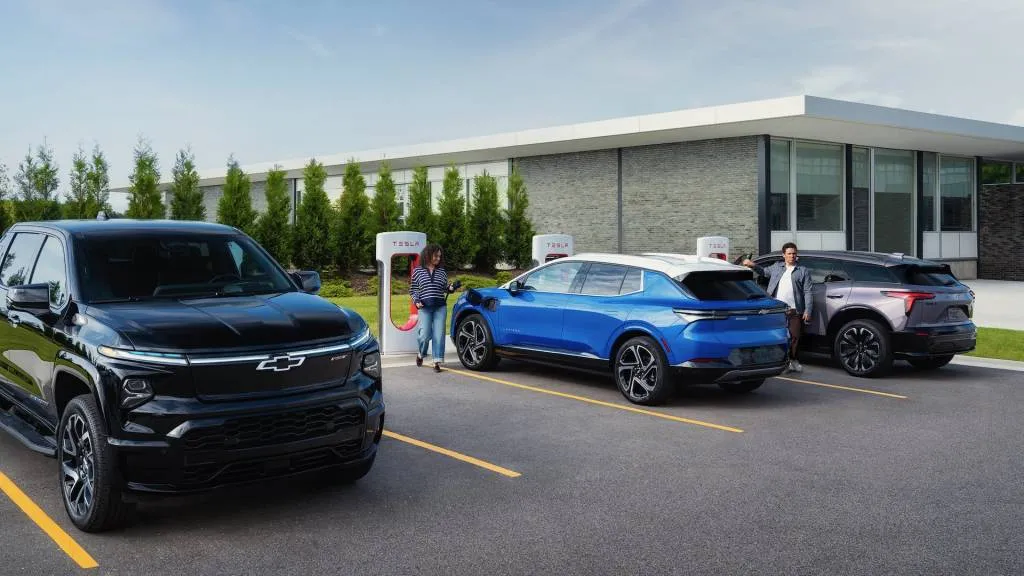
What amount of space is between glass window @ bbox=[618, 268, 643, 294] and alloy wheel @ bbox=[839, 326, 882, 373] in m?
3.75

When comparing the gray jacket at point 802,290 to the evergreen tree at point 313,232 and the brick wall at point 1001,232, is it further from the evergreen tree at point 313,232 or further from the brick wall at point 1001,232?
the brick wall at point 1001,232

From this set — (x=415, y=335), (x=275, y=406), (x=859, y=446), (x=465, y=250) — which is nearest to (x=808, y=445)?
(x=859, y=446)

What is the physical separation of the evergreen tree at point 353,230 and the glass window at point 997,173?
24.9m

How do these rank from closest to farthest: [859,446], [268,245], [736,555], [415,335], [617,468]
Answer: [736,555] → [617,468] → [859,446] → [415,335] → [268,245]

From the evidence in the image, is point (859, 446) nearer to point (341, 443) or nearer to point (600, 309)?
point (600, 309)

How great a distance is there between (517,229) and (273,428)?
80.7 ft

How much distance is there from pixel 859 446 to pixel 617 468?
7.57 feet

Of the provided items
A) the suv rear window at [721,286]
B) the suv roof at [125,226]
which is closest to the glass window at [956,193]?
the suv rear window at [721,286]

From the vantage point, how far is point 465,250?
28141mm

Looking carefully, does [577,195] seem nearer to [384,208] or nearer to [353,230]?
[384,208]

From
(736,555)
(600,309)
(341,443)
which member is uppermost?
(600,309)

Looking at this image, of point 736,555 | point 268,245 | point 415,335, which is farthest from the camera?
point 268,245

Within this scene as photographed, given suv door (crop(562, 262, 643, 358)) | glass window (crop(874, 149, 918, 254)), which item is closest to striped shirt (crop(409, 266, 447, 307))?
suv door (crop(562, 262, 643, 358))

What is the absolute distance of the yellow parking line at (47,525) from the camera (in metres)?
4.60
